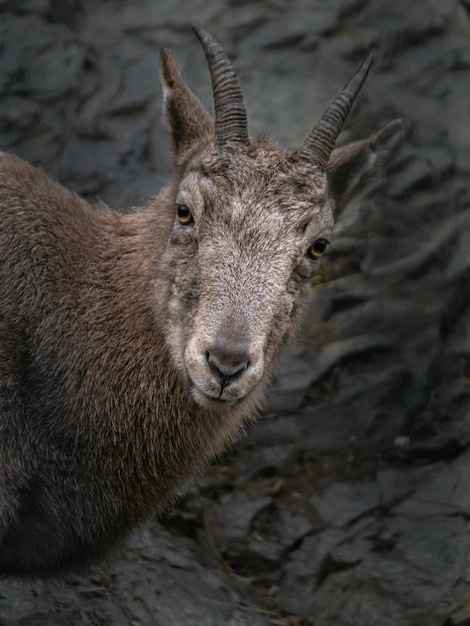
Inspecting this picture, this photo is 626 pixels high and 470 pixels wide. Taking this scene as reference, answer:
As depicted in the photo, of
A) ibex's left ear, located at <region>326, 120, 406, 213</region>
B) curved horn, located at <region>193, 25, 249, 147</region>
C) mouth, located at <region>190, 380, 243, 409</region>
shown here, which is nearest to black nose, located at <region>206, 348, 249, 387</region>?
mouth, located at <region>190, 380, 243, 409</region>

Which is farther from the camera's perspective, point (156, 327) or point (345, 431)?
point (345, 431)

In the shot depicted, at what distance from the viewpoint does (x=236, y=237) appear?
7645 mm

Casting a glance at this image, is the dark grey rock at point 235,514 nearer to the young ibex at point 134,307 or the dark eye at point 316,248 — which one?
the young ibex at point 134,307

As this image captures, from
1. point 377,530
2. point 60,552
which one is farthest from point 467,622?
point 60,552

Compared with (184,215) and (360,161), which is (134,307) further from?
(360,161)

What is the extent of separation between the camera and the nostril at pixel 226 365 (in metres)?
6.92

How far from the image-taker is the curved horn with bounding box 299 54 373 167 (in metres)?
8.20

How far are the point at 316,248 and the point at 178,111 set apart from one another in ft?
5.05

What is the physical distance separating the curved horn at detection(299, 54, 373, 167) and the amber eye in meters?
0.89

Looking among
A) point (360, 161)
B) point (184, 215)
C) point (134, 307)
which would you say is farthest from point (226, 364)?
point (360, 161)

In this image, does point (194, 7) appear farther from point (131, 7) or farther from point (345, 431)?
point (345, 431)

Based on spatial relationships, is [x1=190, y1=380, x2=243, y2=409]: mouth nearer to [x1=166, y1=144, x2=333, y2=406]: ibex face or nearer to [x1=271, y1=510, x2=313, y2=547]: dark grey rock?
[x1=166, y1=144, x2=333, y2=406]: ibex face

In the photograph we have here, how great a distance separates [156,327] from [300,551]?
2878mm

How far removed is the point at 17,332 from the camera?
317 inches
